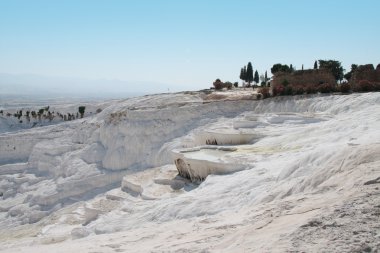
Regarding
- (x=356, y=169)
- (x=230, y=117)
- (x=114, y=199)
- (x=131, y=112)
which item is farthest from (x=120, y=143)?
(x=356, y=169)

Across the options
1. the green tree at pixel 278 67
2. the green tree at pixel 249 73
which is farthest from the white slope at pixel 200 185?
the green tree at pixel 249 73

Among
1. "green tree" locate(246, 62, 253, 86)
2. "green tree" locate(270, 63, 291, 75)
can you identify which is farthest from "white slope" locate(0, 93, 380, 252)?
"green tree" locate(246, 62, 253, 86)

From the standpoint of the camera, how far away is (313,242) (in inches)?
223

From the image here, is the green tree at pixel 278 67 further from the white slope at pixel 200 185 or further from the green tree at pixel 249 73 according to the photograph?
the white slope at pixel 200 185

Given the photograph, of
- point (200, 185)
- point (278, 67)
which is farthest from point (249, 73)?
point (200, 185)

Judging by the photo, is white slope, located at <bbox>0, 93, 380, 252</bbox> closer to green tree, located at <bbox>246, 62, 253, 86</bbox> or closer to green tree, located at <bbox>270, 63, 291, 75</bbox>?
green tree, located at <bbox>270, 63, 291, 75</bbox>

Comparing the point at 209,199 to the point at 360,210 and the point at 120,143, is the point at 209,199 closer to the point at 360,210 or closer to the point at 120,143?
the point at 360,210

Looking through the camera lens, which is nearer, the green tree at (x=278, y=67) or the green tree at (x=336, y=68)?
the green tree at (x=336, y=68)

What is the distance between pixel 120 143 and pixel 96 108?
22924 millimetres

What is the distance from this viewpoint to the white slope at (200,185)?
6500 mm

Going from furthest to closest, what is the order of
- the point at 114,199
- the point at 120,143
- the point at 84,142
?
the point at 84,142
the point at 120,143
the point at 114,199

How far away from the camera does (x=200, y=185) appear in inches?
529

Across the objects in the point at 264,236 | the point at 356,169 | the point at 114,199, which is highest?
the point at 356,169

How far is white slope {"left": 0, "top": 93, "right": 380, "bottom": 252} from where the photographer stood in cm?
650
